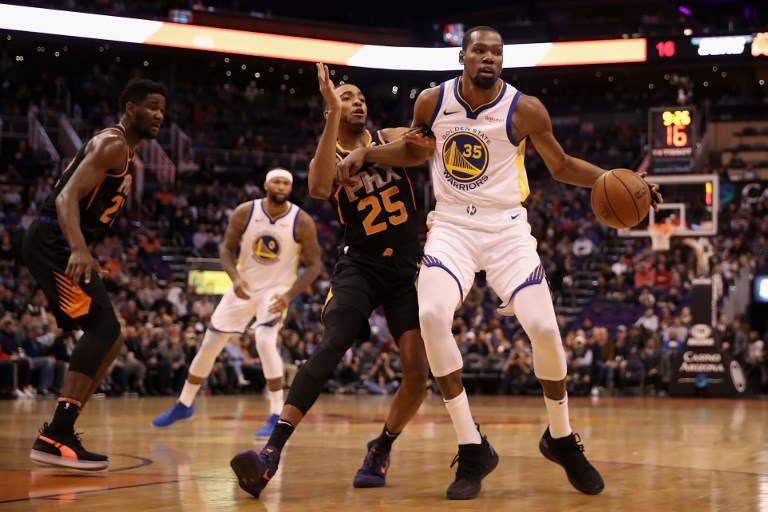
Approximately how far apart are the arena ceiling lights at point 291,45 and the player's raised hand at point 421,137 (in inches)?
965

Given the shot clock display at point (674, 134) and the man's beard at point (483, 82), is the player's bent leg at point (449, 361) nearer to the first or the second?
the man's beard at point (483, 82)

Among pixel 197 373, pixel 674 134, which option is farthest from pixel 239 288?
pixel 674 134

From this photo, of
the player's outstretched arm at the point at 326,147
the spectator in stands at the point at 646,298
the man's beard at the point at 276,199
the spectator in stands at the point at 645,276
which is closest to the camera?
the player's outstretched arm at the point at 326,147

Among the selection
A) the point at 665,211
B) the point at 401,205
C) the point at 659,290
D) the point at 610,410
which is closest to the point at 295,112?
the point at 659,290

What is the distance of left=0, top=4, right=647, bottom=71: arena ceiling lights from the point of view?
2791cm

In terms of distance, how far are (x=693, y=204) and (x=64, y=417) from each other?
14249 millimetres

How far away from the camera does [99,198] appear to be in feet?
20.1

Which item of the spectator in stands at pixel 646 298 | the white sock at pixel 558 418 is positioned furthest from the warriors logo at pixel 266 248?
the spectator in stands at pixel 646 298

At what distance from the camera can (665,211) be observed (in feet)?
60.6

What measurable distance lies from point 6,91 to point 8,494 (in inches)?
1010

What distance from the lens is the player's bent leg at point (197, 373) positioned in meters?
9.05

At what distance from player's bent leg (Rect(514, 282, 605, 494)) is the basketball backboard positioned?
1290 cm

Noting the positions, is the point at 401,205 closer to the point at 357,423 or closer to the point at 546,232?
the point at 357,423

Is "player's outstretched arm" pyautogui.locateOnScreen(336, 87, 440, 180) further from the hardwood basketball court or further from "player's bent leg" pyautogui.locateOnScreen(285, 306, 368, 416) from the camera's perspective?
the hardwood basketball court
